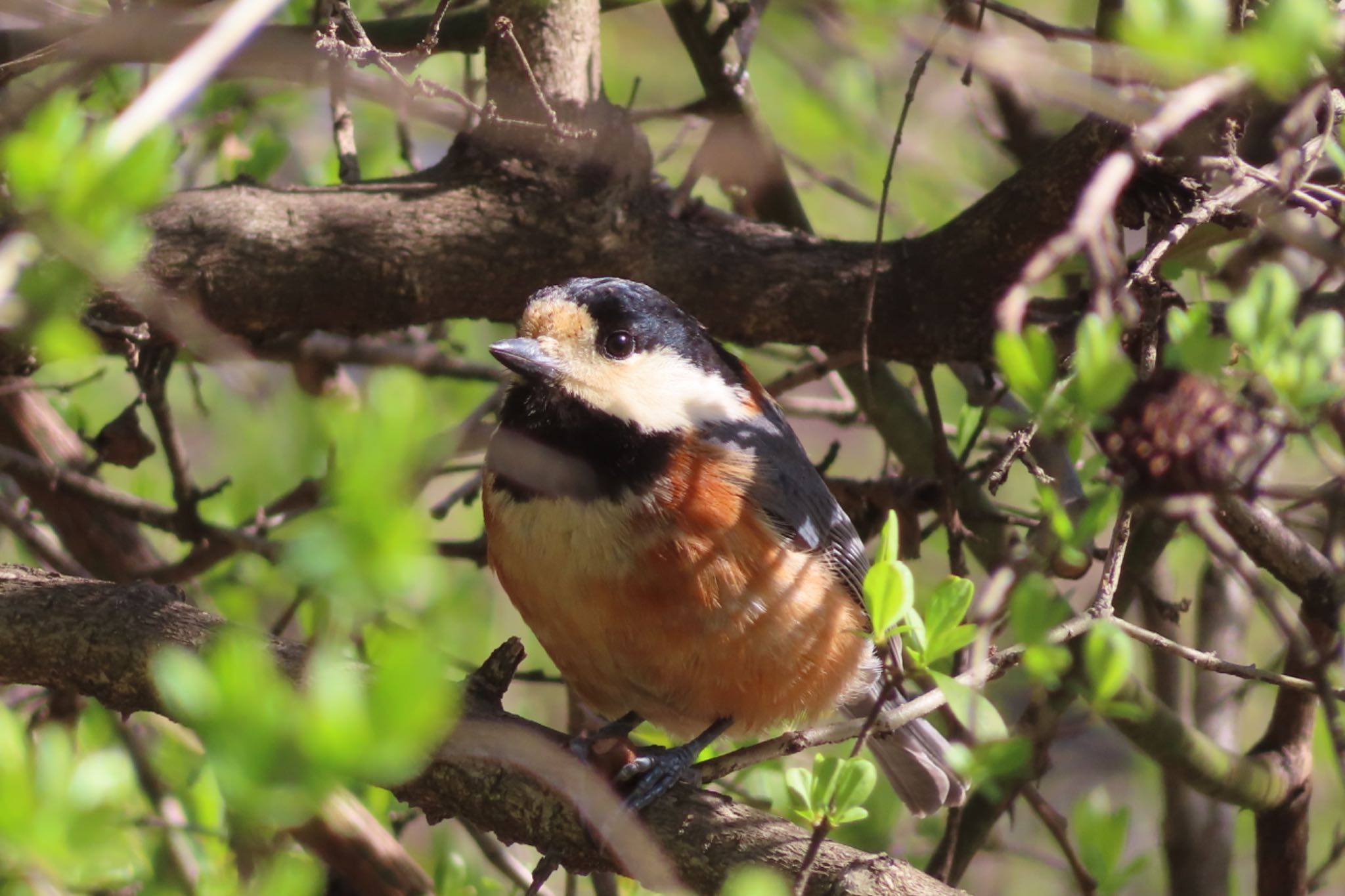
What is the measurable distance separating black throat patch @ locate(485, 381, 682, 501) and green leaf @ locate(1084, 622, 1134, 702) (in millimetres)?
1728

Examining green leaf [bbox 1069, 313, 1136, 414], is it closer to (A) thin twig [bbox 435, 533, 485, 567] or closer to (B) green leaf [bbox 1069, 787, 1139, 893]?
(B) green leaf [bbox 1069, 787, 1139, 893]

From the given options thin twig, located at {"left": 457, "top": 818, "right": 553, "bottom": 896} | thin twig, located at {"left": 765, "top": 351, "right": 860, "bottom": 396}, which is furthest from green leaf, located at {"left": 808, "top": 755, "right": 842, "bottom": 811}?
thin twig, located at {"left": 765, "top": 351, "right": 860, "bottom": 396}

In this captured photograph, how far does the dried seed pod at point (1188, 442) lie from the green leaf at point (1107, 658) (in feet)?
1.14

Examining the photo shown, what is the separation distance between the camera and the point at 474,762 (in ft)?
10.0

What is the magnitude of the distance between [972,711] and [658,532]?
1.48m

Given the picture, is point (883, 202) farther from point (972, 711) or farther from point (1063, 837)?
point (1063, 837)

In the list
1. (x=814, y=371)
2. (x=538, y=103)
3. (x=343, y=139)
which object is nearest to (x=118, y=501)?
(x=343, y=139)

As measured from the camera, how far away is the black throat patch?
11.6 feet

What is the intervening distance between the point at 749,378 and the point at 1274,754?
207 cm

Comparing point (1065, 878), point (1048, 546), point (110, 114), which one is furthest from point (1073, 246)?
point (1065, 878)

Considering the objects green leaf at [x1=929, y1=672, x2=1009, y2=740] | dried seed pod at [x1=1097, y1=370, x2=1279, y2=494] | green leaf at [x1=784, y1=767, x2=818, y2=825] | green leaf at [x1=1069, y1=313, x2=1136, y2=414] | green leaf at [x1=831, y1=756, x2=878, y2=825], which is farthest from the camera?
green leaf at [x1=784, y1=767, x2=818, y2=825]

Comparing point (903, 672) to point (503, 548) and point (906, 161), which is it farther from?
point (906, 161)

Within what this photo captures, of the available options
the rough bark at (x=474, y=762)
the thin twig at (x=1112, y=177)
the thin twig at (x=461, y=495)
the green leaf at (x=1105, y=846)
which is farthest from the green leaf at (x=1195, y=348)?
the thin twig at (x=461, y=495)

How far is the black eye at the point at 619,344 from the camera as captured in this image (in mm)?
3750
